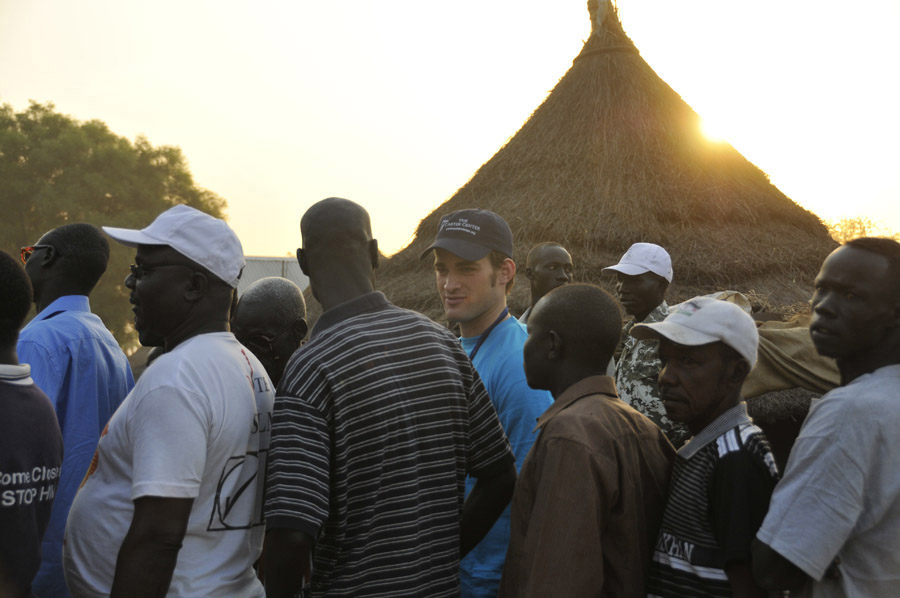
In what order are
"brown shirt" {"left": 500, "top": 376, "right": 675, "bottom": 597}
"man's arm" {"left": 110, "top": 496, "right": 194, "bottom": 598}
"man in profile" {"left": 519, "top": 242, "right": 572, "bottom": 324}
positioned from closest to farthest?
"man's arm" {"left": 110, "top": 496, "right": 194, "bottom": 598}, "brown shirt" {"left": 500, "top": 376, "right": 675, "bottom": 597}, "man in profile" {"left": 519, "top": 242, "right": 572, "bottom": 324}

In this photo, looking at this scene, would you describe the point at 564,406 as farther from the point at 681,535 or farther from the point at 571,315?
the point at 681,535

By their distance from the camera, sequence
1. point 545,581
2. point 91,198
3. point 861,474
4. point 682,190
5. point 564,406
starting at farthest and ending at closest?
1. point 91,198
2. point 682,190
3. point 564,406
4. point 545,581
5. point 861,474

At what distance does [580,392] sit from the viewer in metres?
2.35

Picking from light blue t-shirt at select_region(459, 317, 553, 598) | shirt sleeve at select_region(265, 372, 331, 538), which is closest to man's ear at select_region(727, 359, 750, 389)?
light blue t-shirt at select_region(459, 317, 553, 598)

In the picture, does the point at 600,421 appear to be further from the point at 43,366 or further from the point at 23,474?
the point at 43,366

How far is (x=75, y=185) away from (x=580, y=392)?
28976 mm

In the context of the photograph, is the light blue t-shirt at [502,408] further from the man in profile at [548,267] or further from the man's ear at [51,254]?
the man in profile at [548,267]

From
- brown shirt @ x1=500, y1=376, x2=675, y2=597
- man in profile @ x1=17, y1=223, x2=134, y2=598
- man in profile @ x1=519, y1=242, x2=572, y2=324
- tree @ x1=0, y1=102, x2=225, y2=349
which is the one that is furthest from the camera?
tree @ x1=0, y1=102, x2=225, y2=349

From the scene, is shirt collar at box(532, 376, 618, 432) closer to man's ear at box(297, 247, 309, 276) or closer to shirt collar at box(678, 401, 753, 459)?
shirt collar at box(678, 401, 753, 459)

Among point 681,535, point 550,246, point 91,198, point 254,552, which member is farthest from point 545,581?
point 91,198

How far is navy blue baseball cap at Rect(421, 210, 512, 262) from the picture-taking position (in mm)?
3154

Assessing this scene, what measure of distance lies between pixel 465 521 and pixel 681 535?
2.17 ft

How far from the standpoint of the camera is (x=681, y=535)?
2.15 metres

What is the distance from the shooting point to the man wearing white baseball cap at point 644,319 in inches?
162
